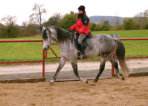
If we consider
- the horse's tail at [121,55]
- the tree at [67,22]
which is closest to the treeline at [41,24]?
the tree at [67,22]

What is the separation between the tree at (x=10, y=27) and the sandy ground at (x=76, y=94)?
99.4 feet

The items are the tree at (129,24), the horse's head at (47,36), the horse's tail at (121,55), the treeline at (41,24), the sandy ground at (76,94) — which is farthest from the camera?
the tree at (129,24)

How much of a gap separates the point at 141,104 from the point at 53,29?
10.0ft

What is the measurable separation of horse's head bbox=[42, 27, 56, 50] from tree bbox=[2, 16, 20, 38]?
3074cm

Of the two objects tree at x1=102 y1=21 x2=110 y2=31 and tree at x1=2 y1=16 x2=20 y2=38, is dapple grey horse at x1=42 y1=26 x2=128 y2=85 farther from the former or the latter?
tree at x1=102 y1=21 x2=110 y2=31

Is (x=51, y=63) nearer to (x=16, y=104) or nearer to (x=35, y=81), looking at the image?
(x=35, y=81)

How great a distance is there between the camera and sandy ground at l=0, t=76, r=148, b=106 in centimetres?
410

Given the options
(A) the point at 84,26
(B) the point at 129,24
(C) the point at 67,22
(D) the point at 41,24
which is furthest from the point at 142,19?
(A) the point at 84,26

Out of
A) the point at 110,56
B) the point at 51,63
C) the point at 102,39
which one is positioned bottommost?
the point at 51,63

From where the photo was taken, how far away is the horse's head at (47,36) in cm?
531

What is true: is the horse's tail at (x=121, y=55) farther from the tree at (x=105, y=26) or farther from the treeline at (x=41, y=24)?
the tree at (x=105, y=26)

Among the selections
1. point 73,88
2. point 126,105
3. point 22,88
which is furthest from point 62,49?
point 126,105

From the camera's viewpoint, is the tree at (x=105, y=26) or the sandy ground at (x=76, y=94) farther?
the tree at (x=105, y=26)

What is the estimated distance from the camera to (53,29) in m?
5.52
